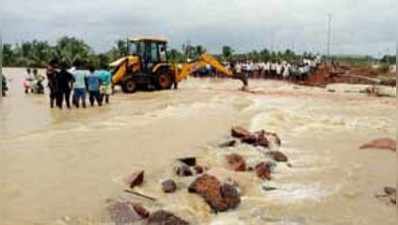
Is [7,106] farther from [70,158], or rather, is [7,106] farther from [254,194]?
[254,194]

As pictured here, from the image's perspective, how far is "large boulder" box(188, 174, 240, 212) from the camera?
8.55 metres

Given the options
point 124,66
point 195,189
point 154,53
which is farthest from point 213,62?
point 195,189

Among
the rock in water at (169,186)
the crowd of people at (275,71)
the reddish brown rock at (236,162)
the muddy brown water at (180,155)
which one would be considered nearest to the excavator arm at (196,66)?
the muddy brown water at (180,155)

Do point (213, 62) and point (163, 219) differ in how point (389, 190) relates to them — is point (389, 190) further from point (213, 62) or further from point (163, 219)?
point (213, 62)

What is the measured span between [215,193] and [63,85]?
42.6ft

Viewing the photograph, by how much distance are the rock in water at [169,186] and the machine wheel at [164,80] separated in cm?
2164

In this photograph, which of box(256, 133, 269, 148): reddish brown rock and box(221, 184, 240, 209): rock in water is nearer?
box(221, 184, 240, 209): rock in water

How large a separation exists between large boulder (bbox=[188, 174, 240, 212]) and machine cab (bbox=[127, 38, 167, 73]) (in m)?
21.2

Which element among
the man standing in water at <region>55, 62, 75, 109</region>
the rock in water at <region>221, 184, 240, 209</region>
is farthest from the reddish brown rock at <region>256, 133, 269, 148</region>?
the man standing in water at <region>55, 62, 75, 109</region>

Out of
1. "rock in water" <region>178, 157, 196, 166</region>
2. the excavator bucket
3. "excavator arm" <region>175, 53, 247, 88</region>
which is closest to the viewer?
"rock in water" <region>178, 157, 196, 166</region>

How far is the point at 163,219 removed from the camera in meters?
7.43

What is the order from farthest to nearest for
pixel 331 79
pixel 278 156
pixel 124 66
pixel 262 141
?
pixel 331 79 → pixel 124 66 → pixel 262 141 → pixel 278 156

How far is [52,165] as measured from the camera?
1088 cm

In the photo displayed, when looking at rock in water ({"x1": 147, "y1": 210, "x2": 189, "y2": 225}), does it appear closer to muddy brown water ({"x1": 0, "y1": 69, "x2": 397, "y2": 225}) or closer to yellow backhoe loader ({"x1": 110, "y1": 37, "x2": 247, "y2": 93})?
muddy brown water ({"x1": 0, "y1": 69, "x2": 397, "y2": 225})
